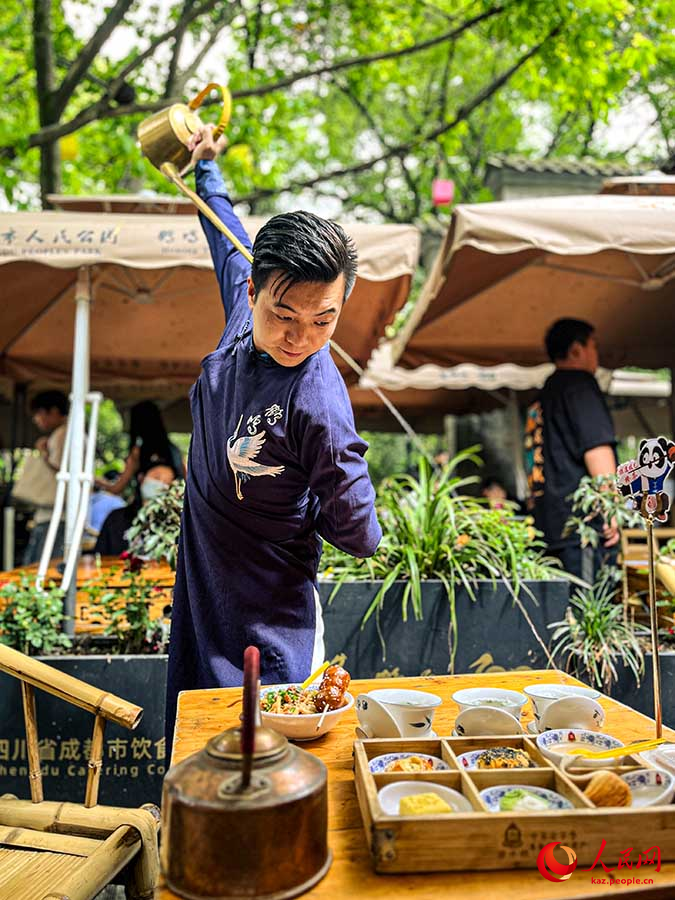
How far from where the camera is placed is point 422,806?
3.51 feet

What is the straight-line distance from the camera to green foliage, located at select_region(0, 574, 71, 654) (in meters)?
2.93

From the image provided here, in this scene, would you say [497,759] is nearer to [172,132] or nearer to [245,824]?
[245,824]

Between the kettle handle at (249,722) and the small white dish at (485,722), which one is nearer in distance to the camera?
the kettle handle at (249,722)

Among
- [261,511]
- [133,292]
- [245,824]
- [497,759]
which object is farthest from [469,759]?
[133,292]

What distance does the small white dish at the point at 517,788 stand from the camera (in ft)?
3.62

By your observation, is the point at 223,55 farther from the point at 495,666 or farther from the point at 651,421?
the point at 495,666

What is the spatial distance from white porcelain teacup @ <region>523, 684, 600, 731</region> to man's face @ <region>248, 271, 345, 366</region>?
0.90 metres

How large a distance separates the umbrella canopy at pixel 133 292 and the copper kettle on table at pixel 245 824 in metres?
2.58

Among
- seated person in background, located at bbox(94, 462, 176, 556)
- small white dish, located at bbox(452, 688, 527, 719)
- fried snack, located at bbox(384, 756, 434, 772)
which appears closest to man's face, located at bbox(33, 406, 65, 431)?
seated person in background, located at bbox(94, 462, 176, 556)

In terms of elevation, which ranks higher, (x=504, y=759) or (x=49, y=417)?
(x=49, y=417)

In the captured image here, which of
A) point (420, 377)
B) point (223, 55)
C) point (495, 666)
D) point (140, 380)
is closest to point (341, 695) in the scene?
point (495, 666)

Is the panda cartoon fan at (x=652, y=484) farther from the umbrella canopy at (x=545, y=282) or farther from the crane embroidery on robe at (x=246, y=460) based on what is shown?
the umbrella canopy at (x=545, y=282)

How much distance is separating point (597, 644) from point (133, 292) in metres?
3.06

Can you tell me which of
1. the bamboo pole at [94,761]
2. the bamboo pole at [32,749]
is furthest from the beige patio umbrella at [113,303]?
the bamboo pole at [94,761]
